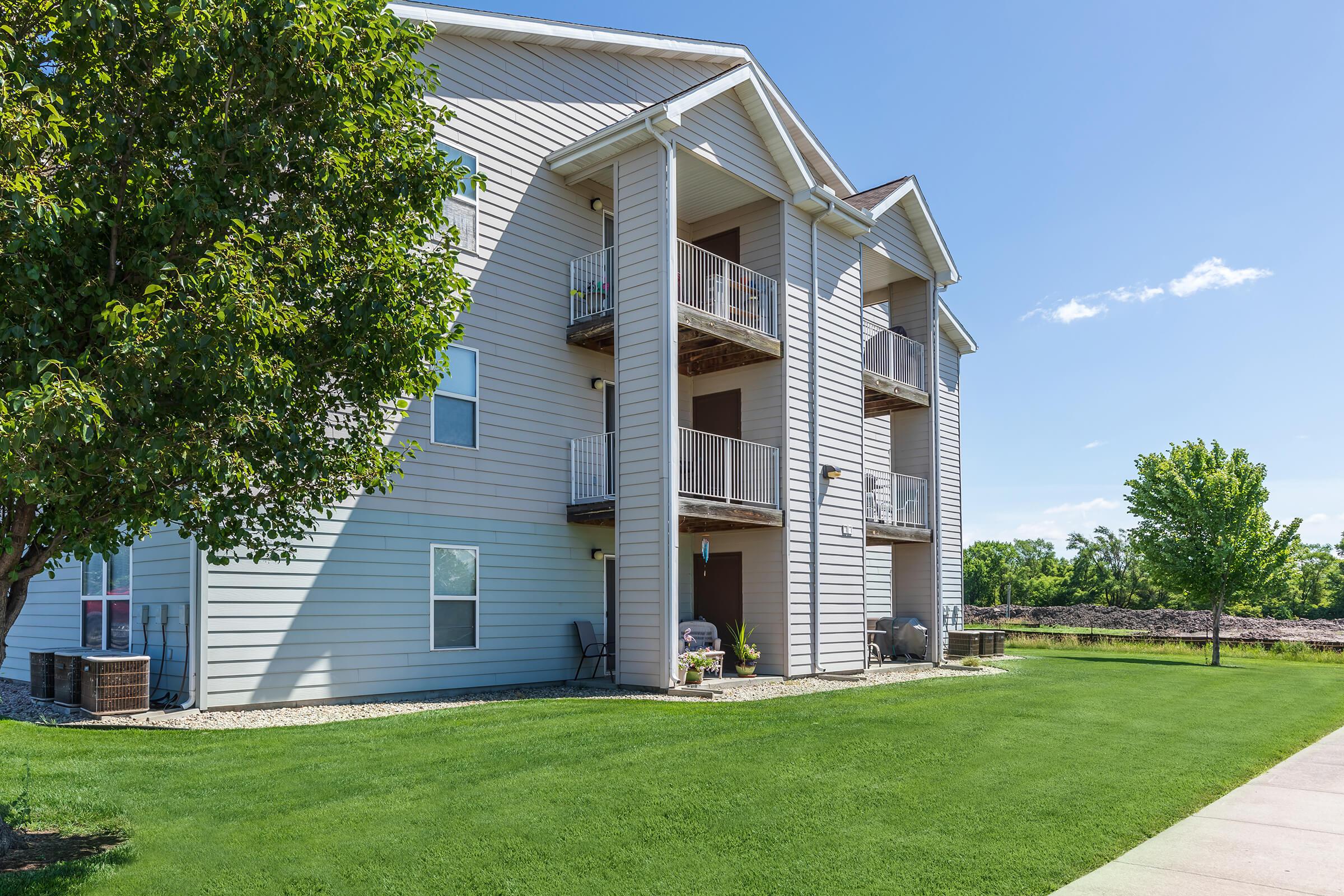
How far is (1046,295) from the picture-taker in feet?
101

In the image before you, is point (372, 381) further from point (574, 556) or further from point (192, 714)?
point (574, 556)

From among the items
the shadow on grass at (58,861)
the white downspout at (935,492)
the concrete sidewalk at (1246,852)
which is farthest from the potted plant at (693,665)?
the shadow on grass at (58,861)

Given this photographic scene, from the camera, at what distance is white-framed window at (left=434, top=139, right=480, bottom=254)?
526 inches

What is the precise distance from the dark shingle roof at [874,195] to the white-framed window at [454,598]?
9.80m

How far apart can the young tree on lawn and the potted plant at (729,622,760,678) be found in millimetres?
13075

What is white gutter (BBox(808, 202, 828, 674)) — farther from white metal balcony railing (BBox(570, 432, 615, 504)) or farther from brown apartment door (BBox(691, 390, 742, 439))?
white metal balcony railing (BBox(570, 432, 615, 504))

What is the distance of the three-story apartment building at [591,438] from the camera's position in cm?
1192

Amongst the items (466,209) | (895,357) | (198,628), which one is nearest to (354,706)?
(198,628)

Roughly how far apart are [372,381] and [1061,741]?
7033 mm

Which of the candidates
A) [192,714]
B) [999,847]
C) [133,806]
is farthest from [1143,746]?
[192,714]

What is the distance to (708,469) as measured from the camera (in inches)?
569

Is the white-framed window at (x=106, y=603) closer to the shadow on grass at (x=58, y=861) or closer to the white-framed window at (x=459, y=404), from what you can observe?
the white-framed window at (x=459, y=404)

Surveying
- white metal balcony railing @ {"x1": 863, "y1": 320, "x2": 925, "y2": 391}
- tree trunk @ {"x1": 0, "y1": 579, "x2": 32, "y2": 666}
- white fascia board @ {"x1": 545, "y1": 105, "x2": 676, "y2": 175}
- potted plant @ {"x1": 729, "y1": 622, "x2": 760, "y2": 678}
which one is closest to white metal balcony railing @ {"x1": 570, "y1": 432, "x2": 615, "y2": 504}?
potted plant @ {"x1": 729, "y1": 622, "x2": 760, "y2": 678}

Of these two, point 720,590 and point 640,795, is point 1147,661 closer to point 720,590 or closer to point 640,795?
point 720,590
